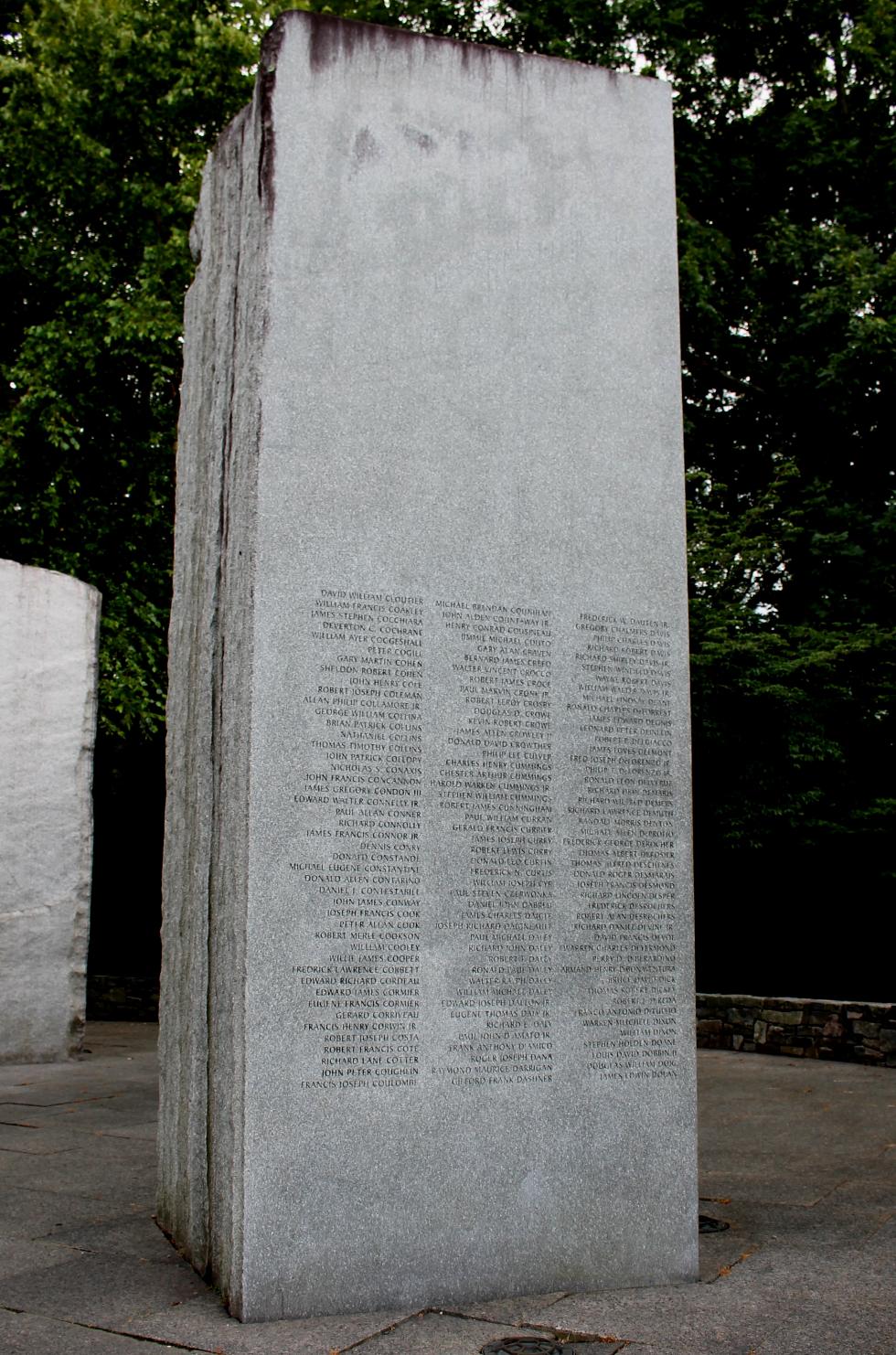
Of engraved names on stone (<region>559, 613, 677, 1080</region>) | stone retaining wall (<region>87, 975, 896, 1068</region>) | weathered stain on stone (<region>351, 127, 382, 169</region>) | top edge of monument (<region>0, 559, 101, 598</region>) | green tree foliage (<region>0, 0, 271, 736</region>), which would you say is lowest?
stone retaining wall (<region>87, 975, 896, 1068</region>)

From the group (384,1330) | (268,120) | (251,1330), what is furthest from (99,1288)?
(268,120)

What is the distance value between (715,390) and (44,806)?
11251 millimetres

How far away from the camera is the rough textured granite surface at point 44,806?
9.84 metres

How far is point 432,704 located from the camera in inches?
186

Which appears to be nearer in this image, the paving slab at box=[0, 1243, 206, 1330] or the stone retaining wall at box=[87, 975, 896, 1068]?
the paving slab at box=[0, 1243, 206, 1330]

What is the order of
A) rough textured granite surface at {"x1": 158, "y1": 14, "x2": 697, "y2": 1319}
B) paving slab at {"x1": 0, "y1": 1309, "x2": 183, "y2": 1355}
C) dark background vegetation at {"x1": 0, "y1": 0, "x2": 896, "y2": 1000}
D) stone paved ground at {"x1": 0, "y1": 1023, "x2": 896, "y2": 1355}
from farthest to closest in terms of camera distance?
dark background vegetation at {"x1": 0, "y1": 0, "x2": 896, "y2": 1000} < rough textured granite surface at {"x1": 158, "y1": 14, "x2": 697, "y2": 1319} < stone paved ground at {"x1": 0, "y1": 1023, "x2": 896, "y2": 1355} < paving slab at {"x1": 0, "y1": 1309, "x2": 183, "y2": 1355}

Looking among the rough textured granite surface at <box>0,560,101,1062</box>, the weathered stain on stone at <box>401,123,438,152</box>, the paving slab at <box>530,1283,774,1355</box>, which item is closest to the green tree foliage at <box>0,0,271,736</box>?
the rough textured granite surface at <box>0,560,101,1062</box>

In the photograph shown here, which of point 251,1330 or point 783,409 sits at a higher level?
point 783,409

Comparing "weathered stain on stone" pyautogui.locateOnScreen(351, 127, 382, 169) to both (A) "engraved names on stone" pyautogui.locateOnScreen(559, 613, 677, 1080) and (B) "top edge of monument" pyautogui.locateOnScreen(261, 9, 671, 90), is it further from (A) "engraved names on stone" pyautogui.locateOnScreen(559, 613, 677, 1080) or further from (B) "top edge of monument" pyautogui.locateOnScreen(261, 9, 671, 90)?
(A) "engraved names on stone" pyautogui.locateOnScreen(559, 613, 677, 1080)

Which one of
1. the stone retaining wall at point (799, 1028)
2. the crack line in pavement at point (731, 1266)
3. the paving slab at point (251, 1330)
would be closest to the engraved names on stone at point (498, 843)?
the paving slab at point (251, 1330)

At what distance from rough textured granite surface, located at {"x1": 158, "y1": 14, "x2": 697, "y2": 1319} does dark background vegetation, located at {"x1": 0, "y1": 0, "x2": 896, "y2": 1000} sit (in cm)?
771

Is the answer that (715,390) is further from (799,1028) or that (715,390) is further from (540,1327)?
(540,1327)

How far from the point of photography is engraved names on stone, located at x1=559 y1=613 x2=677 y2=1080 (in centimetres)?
483

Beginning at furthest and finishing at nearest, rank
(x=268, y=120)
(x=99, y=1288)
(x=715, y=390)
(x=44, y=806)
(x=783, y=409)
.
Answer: (x=715, y=390) → (x=783, y=409) → (x=44, y=806) → (x=268, y=120) → (x=99, y=1288)
